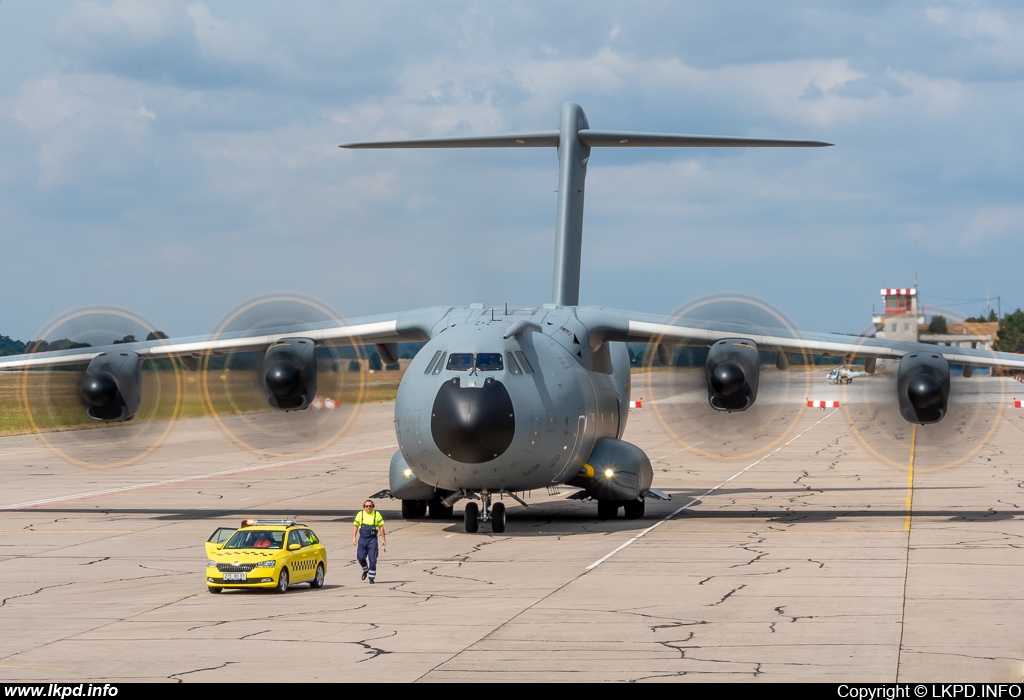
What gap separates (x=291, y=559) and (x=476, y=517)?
6468 millimetres

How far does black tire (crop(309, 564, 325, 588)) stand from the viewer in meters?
19.3

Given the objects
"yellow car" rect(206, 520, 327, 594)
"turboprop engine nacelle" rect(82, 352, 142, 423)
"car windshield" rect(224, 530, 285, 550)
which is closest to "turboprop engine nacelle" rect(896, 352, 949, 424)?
"yellow car" rect(206, 520, 327, 594)

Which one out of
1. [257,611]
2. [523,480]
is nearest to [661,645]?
[257,611]

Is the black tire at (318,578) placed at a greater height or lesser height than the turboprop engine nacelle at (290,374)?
lesser

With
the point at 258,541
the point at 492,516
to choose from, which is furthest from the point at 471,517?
the point at 258,541

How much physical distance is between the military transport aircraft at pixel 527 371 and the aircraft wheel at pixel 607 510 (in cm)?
4

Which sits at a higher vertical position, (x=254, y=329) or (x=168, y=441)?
(x=254, y=329)

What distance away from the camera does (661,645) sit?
14.3 m

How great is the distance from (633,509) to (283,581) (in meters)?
10.9

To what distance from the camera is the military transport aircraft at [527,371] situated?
23.2m

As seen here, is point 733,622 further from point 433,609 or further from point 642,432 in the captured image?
point 642,432

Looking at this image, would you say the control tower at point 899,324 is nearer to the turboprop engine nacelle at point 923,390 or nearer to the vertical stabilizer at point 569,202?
the turboprop engine nacelle at point 923,390

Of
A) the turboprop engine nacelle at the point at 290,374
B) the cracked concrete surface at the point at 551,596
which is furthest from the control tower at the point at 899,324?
the turboprop engine nacelle at the point at 290,374

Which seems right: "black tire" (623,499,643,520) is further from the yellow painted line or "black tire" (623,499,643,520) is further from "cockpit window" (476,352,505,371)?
"cockpit window" (476,352,505,371)
